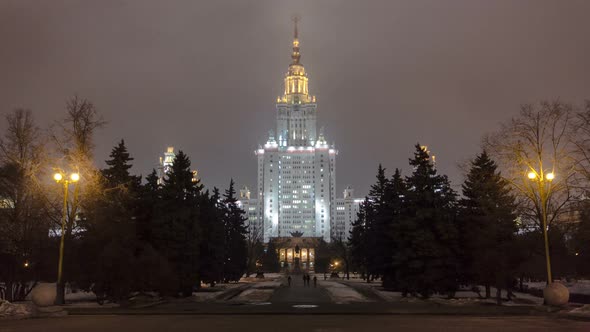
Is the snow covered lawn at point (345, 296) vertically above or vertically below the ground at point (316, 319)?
below

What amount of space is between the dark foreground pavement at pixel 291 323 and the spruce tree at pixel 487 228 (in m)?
10.4

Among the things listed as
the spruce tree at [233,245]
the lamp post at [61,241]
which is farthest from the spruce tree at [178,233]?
the spruce tree at [233,245]

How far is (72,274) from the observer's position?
32.9m

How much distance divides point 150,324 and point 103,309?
30.8 feet

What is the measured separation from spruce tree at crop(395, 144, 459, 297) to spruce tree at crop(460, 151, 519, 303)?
3.84 feet

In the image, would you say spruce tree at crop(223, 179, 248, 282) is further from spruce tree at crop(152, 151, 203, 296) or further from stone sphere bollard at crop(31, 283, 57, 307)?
stone sphere bollard at crop(31, 283, 57, 307)

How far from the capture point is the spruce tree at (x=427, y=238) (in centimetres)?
3656

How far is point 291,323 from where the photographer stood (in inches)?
843

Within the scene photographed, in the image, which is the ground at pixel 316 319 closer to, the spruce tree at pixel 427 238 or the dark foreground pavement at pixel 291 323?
the dark foreground pavement at pixel 291 323

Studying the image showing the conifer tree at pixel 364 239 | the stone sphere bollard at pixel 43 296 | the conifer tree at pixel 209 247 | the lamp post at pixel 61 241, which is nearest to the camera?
the stone sphere bollard at pixel 43 296

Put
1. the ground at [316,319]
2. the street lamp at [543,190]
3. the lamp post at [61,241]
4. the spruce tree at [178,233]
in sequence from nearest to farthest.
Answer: the ground at [316,319] < the lamp post at [61,241] < the street lamp at [543,190] < the spruce tree at [178,233]

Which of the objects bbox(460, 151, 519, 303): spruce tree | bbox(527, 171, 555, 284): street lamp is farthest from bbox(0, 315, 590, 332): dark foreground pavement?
bbox(460, 151, 519, 303): spruce tree

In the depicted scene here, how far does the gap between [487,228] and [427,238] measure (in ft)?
13.6

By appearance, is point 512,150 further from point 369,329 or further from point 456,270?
point 369,329
